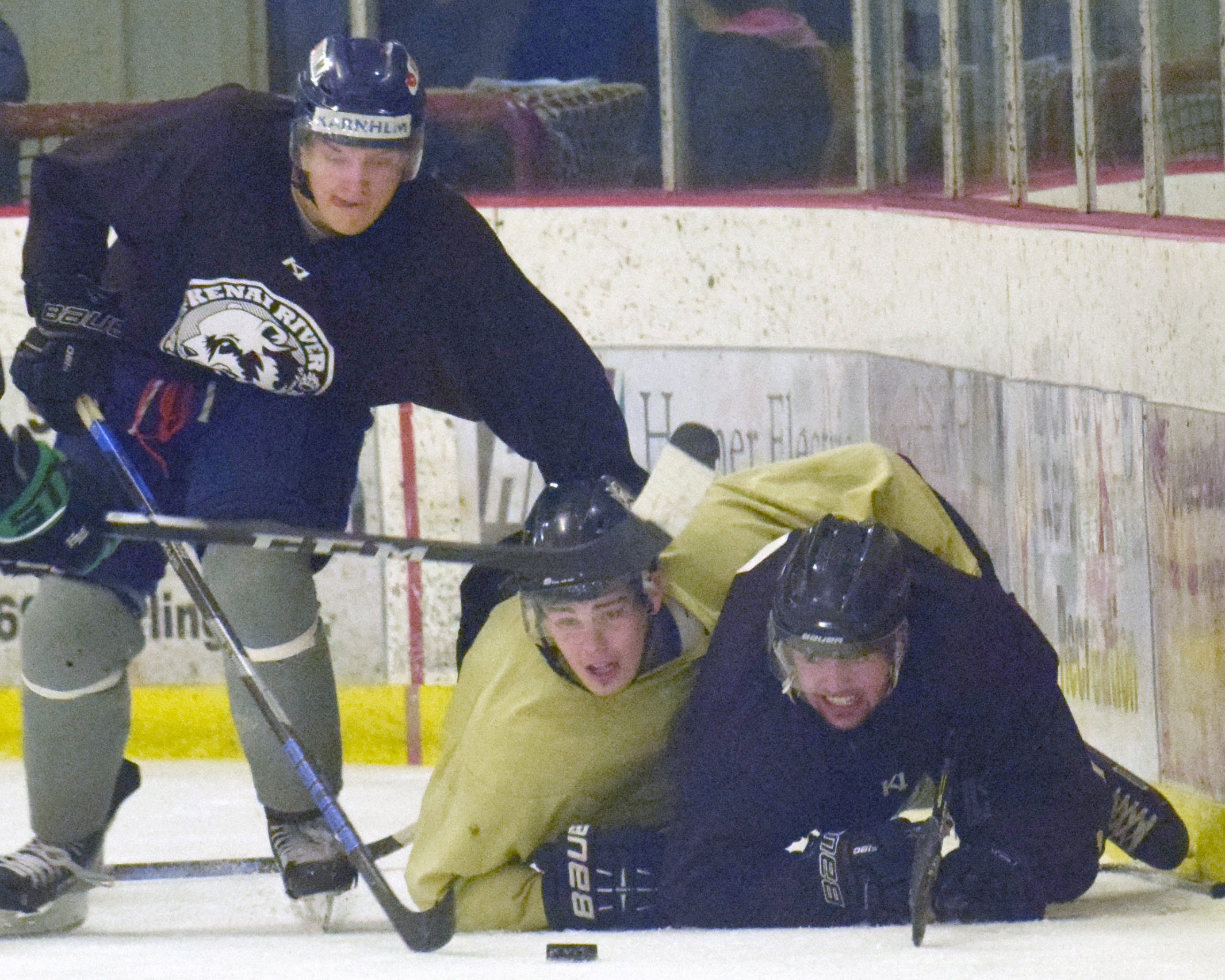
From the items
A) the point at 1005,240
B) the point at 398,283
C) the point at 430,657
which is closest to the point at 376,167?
the point at 398,283

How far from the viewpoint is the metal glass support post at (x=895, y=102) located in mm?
4219

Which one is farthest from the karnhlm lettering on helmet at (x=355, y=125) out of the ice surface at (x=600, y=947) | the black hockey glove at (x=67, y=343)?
the ice surface at (x=600, y=947)

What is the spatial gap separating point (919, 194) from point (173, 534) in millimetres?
1970

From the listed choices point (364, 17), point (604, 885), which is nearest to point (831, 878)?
point (604, 885)

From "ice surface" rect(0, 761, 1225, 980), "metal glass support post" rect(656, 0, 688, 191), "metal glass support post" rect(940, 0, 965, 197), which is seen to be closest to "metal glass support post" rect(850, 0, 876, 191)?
"metal glass support post" rect(940, 0, 965, 197)

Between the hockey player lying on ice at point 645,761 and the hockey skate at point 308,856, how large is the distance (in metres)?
0.09

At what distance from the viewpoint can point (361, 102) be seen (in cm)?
253

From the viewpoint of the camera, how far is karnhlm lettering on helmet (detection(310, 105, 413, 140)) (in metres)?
2.51

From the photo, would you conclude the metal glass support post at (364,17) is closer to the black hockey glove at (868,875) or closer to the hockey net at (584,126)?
the hockey net at (584,126)

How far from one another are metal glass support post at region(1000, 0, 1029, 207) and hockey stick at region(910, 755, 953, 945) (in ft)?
5.01

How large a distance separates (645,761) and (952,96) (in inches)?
71.3

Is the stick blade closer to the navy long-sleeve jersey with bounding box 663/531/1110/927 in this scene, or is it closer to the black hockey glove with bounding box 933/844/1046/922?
the navy long-sleeve jersey with bounding box 663/531/1110/927

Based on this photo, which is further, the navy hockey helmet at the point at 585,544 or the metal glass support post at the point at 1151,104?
the metal glass support post at the point at 1151,104

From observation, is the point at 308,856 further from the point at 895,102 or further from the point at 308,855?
the point at 895,102
